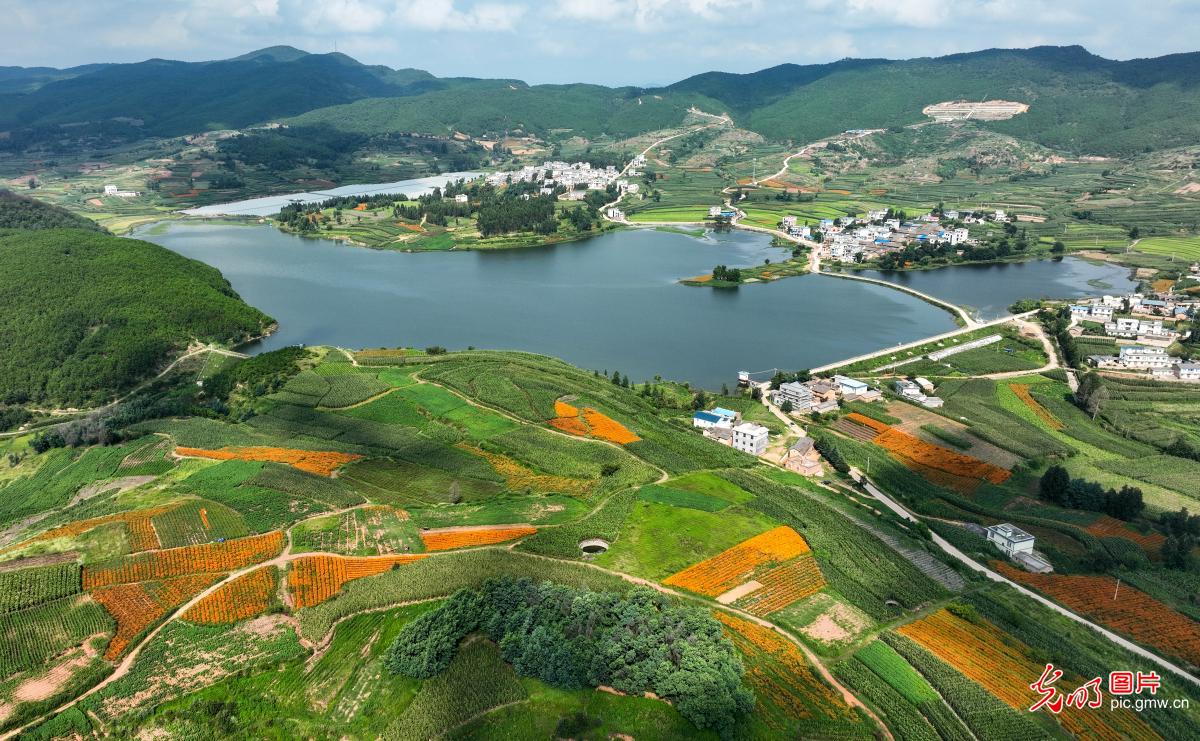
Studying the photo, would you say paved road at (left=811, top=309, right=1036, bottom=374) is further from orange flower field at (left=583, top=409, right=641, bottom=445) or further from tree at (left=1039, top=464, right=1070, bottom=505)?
orange flower field at (left=583, top=409, right=641, bottom=445)

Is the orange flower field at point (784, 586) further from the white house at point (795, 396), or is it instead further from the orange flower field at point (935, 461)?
the white house at point (795, 396)

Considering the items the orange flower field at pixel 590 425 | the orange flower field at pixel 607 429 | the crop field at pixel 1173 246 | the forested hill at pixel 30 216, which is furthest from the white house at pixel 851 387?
the forested hill at pixel 30 216

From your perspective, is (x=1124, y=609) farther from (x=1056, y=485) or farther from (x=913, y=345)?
(x=913, y=345)

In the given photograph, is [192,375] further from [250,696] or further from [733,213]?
[733,213]

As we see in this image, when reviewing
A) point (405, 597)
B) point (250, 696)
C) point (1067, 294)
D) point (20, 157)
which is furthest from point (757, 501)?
point (20, 157)

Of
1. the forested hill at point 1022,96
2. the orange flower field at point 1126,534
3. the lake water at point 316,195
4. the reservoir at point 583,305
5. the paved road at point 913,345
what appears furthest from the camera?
the forested hill at point 1022,96

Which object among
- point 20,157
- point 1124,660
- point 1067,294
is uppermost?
point 20,157

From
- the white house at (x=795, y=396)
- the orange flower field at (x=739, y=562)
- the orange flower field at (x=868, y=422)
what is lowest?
the orange flower field at (x=739, y=562)
